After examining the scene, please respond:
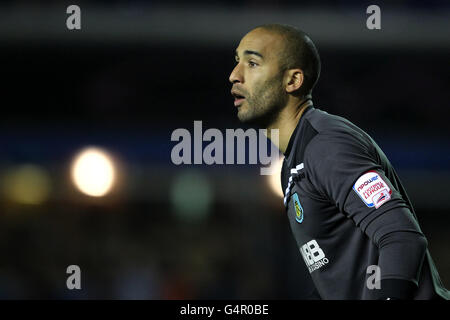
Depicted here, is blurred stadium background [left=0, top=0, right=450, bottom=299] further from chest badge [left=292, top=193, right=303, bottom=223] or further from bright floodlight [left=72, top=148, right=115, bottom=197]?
chest badge [left=292, top=193, right=303, bottom=223]

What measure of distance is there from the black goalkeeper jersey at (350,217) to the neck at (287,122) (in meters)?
0.10

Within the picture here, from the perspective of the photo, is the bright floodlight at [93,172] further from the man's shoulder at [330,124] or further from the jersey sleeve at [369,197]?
the jersey sleeve at [369,197]

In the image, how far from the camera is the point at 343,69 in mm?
7562

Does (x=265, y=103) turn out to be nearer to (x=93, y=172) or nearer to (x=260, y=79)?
(x=260, y=79)

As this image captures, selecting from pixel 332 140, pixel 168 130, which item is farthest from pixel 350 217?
pixel 168 130

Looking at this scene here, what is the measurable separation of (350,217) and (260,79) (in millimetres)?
867

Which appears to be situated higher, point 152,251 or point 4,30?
point 4,30

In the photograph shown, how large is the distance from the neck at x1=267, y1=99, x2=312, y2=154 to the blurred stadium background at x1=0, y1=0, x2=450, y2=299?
367 centimetres

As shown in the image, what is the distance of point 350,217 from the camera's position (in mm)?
2340

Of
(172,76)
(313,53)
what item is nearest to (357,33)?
(172,76)

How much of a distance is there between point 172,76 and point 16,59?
1.98m

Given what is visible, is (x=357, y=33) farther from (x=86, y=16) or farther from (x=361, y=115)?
(x=86, y=16)

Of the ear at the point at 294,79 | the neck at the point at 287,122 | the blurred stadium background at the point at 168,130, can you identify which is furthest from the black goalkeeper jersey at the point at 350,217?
the blurred stadium background at the point at 168,130

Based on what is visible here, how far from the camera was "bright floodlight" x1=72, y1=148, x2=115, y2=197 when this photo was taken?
23.5 ft
